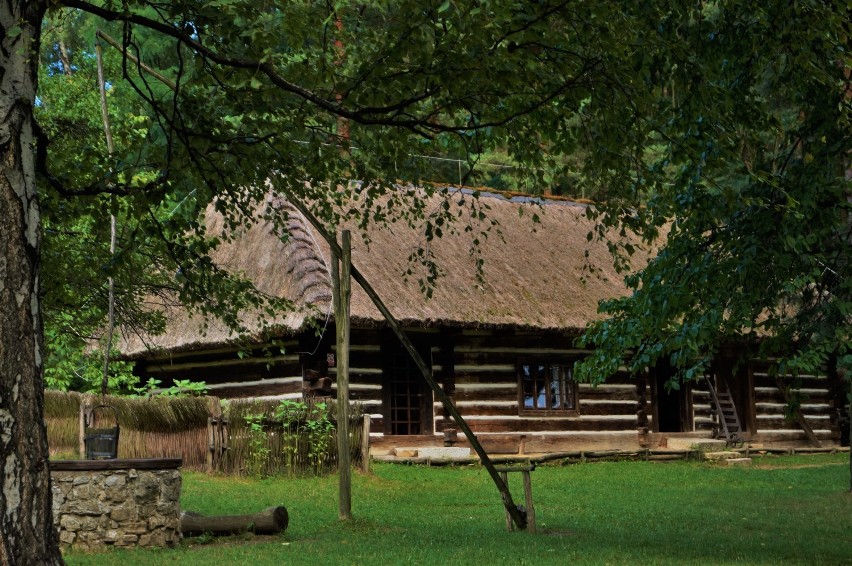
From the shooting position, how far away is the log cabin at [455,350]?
62.1 ft

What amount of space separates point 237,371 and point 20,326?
14.5 m

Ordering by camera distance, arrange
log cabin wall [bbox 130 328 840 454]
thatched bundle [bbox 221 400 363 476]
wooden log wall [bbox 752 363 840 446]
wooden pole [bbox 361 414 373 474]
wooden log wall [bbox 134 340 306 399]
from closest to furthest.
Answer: thatched bundle [bbox 221 400 363 476], wooden pole [bbox 361 414 373 474], wooden log wall [bbox 134 340 306 399], log cabin wall [bbox 130 328 840 454], wooden log wall [bbox 752 363 840 446]

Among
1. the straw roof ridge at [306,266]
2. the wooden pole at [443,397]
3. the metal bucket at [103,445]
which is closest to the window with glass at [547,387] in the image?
the straw roof ridge at [306,266]

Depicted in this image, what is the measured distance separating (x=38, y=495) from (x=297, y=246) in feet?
44.5

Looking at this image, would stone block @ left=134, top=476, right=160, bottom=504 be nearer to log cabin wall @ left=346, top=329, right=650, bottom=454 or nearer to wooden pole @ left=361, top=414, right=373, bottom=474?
wooden pole @ left=361, top=414, right=373, bottom=474

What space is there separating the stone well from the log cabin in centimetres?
765

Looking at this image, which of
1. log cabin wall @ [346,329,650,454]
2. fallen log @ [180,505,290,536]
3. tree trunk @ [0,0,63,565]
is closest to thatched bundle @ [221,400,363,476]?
log cabin wall @ [346,329,650,454]

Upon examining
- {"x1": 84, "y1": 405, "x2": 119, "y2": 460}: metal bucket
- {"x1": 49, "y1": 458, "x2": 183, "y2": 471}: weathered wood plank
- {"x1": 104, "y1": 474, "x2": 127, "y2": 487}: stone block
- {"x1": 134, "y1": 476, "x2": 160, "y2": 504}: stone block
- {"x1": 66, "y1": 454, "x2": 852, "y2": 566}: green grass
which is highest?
{"x1": 84, "y1": 405, "x2": 119, "y2": 460}: metal bucket

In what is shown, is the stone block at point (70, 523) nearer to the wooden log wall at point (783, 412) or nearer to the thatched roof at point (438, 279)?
the thatched roof at point (438, 279)

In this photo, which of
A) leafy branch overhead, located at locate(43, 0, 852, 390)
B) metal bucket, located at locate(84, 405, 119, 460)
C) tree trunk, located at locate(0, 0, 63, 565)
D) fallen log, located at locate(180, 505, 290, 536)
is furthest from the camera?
fallen log, located at locate(180, 505, 290, 536)

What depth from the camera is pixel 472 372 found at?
21.0m

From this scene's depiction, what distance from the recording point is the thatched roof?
18.7m

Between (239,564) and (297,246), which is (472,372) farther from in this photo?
(239,564)

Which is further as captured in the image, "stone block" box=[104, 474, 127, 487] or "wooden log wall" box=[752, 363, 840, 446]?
"wooden log wall" box=[752, 363, 840, 446]
